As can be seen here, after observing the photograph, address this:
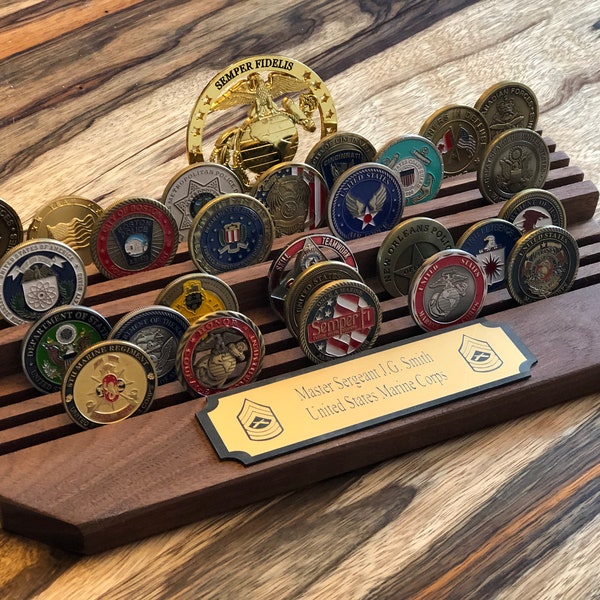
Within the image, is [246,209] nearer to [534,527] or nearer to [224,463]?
[224,463]

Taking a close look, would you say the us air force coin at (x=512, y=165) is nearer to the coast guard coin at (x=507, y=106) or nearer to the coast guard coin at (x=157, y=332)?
the coast guard coin at (x=507, y=106)

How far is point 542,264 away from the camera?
68.5 inches

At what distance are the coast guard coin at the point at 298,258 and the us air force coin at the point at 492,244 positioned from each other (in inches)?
6.2

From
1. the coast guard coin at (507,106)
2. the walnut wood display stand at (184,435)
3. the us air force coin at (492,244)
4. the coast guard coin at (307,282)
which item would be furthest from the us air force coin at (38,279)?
the coast guard coin at (507,106)

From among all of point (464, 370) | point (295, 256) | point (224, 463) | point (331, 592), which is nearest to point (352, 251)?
point (295, 256)

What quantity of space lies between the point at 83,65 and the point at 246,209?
0.73m

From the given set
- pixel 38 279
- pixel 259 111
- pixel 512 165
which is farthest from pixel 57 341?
pixel 512 165

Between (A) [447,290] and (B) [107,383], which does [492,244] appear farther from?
(B) [107,383]

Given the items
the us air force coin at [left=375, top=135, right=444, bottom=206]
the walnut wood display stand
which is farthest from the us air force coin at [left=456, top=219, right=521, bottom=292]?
the us air force coin at [left=375, top=135, right=444, bottom=206]

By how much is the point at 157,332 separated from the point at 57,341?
0.12 metres

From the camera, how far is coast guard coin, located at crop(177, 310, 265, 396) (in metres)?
1.57

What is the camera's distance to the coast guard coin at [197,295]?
64.7 inches

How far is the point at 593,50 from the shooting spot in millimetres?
2381

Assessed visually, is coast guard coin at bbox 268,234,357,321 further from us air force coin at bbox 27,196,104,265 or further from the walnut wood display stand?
us air force coin at bbox 27,196,104,265
